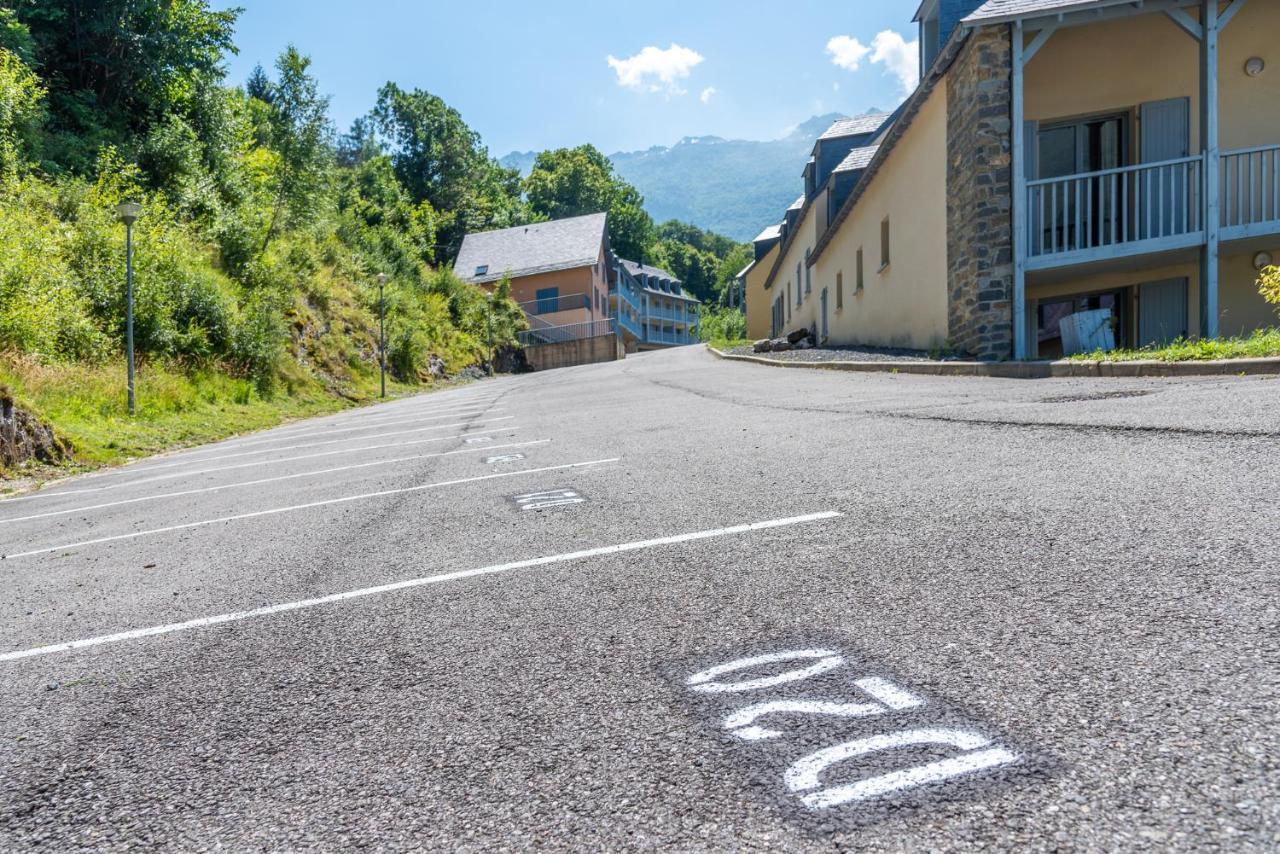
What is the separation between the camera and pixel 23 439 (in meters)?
10.4

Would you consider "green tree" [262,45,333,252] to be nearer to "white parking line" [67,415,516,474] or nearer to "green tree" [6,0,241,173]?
"green tree" [6,0,241,173]

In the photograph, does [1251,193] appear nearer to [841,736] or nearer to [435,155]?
[841,736]

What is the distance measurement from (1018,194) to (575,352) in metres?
34.0

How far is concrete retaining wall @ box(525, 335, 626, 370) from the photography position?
43812 millimetres

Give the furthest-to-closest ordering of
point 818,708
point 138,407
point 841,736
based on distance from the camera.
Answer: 1. point 138,407
2. point 818,708
3. point 841,736

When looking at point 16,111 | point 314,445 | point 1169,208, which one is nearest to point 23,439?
point 314,445

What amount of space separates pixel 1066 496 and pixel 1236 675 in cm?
195

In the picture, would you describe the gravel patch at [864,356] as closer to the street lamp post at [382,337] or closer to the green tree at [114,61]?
the street lamp post at [382,337]

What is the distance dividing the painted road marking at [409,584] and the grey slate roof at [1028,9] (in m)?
9.81

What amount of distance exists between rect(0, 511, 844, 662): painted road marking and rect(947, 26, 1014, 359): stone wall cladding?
8786 millimetres

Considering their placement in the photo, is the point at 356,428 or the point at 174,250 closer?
the point at 356,428

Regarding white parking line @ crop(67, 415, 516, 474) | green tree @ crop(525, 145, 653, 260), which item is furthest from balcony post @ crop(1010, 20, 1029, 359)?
green tree @ crop(525, 145, 653, 260)

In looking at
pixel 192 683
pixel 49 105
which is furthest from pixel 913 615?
pixel 49 105

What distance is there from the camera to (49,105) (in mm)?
22328
